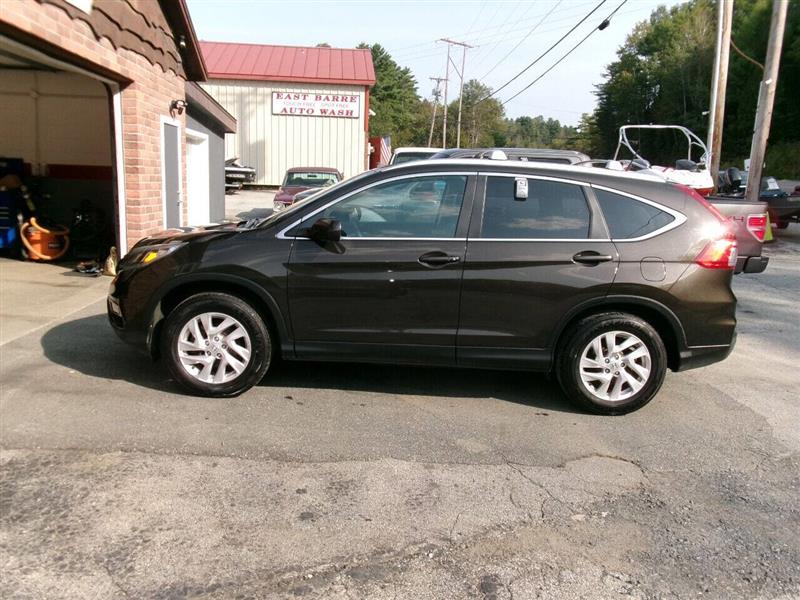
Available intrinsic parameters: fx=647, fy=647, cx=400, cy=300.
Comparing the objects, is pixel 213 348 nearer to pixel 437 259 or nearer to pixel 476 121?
pixel 437 259

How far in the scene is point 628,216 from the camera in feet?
14.9

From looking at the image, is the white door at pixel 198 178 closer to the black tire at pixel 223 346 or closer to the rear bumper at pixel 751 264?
the black tire at pixel 223 346

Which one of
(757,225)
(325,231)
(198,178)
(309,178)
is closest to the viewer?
(325,231)

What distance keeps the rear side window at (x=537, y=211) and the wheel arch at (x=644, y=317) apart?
50 cm

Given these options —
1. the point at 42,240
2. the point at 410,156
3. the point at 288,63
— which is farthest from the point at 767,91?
the point at 288,63

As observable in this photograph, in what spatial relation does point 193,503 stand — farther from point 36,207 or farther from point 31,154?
point 31,154

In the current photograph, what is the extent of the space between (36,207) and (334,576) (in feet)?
32.7

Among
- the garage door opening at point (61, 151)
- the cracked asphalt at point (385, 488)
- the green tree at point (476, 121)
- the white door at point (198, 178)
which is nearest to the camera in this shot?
the cracked asphalt at point (385, 488)

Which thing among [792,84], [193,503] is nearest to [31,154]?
[193,503]

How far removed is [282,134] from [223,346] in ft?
83.5

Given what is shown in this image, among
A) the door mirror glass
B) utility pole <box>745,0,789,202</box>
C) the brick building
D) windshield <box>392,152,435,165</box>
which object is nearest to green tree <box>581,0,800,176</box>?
utility pole <box>745,0,789,202</box>

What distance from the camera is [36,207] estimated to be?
34.5 feet

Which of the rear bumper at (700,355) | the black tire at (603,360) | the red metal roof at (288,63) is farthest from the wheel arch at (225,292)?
the red metal roof at (288,63)

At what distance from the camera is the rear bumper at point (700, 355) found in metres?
4.59
